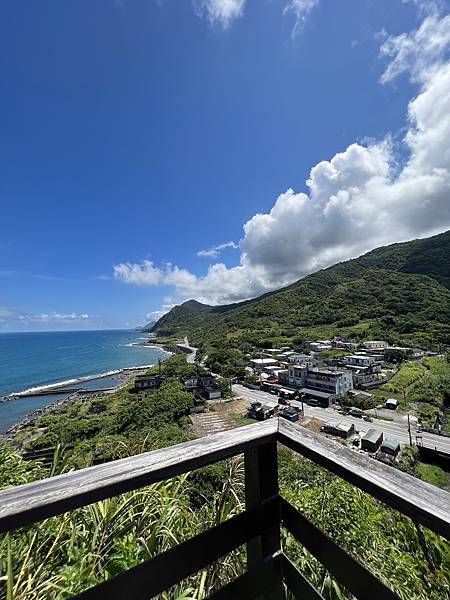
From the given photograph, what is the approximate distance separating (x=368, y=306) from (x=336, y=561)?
68617 mm

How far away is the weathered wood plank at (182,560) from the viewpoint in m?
0.66

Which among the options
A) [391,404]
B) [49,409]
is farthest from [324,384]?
[49,409]

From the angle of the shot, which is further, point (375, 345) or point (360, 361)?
point (375, 345)

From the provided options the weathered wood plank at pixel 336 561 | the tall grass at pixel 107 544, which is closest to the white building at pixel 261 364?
the tall grass at pixel 107 544

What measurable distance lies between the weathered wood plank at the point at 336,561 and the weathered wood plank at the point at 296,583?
0.15m

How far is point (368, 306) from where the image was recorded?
6216cm

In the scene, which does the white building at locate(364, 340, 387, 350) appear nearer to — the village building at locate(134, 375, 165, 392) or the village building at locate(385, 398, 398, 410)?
the village building at locate(385, 398, 398, 410)

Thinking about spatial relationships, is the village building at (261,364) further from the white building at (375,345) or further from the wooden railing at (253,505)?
the wooden railing at (253,505)

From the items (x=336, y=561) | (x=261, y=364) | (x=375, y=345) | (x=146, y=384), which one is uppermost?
(x=336, y=561)

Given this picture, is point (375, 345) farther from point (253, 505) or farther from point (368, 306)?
point (253, 505)

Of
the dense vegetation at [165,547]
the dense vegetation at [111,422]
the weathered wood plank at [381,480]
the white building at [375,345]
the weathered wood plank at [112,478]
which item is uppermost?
the weathered wood plank at [112,478]

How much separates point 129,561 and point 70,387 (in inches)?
1696

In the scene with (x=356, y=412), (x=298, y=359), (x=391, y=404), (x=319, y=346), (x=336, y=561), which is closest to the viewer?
(x=336, y=561)

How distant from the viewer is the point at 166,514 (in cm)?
136
